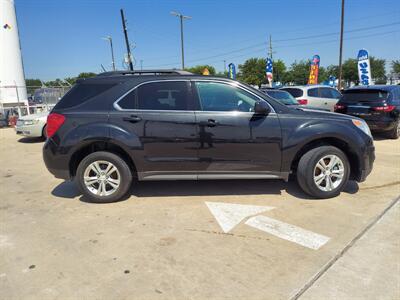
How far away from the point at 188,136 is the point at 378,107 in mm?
6820

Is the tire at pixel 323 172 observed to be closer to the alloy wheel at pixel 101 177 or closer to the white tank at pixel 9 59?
the alloy wheel at pixel 101 177

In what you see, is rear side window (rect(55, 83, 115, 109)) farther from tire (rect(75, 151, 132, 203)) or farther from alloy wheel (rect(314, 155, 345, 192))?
alloy wheel (rect(314, 155, 345, 192))

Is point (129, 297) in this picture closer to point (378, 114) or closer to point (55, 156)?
point (55, 156)

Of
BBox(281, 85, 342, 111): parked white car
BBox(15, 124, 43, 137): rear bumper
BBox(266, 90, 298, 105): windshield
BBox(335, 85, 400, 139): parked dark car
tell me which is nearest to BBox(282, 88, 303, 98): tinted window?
BBox(281, 85, 342, 111): parked white car

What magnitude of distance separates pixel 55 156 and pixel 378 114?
829 cm

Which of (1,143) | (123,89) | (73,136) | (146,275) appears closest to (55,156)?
(73,136)

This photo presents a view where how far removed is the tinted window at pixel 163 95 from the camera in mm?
4312

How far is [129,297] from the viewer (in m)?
2.46

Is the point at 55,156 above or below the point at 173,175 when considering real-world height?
above

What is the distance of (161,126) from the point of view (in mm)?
4254

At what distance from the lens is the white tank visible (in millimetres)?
16312

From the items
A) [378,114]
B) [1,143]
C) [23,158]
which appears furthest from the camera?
Answer: [1,143]

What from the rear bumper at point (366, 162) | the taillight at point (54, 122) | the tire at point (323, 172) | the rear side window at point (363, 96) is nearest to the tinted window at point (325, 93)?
the rear side window at point (363, 96)

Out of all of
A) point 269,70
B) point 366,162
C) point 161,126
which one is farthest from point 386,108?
point 269,70
